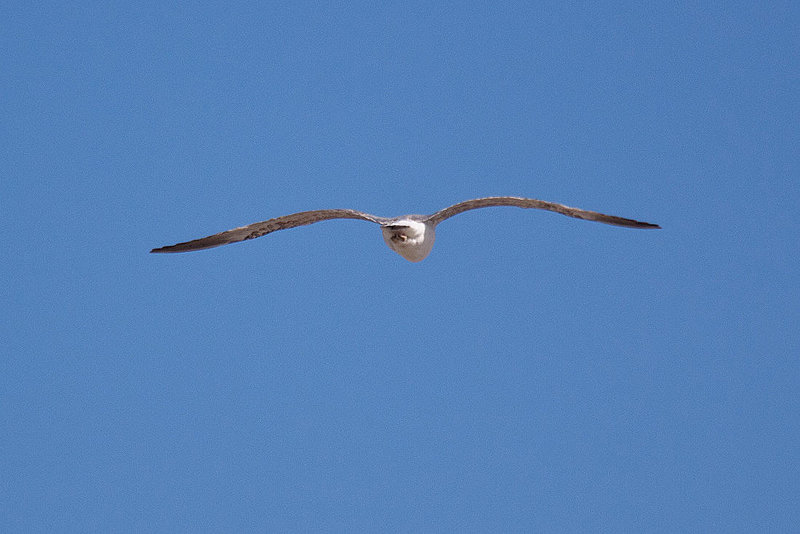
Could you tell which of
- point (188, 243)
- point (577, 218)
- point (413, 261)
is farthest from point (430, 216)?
point (188, 243)

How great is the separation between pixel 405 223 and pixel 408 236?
10.4 inches

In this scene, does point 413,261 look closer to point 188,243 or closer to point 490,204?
point 490,204

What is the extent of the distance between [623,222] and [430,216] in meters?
3.33

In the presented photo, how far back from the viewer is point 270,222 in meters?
21.1

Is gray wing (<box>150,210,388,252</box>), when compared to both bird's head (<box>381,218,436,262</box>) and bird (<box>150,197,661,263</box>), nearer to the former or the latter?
bird (<box>150,197,661,263</box>)

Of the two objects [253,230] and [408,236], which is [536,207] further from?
[253,230]

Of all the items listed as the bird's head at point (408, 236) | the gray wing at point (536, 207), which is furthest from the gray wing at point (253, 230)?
the gray wing at point (536, 207)

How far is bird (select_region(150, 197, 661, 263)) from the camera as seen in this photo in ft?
64.0

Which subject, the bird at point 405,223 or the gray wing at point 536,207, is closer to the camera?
the gray wing at point 536,207

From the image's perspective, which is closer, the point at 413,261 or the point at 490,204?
the point at 490,204

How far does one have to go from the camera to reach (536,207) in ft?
63.7

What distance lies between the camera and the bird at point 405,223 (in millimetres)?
19500

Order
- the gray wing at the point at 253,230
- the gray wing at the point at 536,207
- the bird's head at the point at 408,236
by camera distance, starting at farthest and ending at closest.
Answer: the gray wing at the point at 253,230 → the bird's head at the point at 408,236 → the gray wing at the point at 536,207

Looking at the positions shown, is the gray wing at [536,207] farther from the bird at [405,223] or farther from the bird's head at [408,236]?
the bird's head at [408,236]
